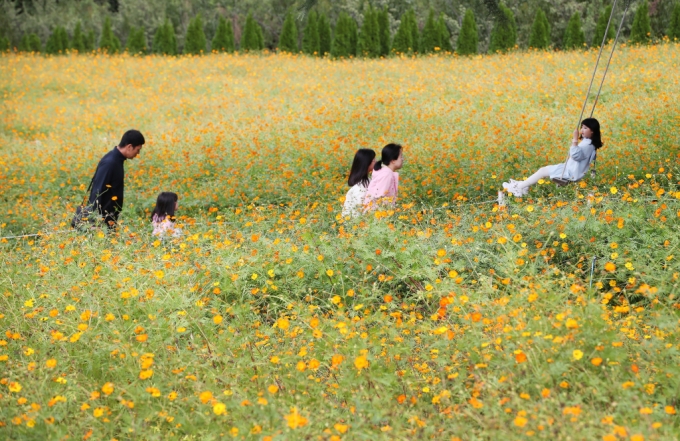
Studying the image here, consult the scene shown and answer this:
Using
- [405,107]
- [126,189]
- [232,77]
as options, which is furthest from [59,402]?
[232,77]

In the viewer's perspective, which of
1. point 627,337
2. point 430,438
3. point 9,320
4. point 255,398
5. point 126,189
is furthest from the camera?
point 126,189

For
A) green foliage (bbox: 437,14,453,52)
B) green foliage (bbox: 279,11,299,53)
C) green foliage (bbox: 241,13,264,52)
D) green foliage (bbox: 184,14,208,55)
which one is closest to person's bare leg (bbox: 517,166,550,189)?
green foliage (bbox: 437,14,453,52)

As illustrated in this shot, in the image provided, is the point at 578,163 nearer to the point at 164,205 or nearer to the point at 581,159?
the point at 581,159

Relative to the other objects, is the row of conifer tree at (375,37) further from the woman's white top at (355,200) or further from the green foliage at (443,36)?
the woman's white top at (355,200)

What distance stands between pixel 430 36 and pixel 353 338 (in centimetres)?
2025

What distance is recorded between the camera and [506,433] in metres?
2.81

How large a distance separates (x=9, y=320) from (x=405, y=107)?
996 centimetres

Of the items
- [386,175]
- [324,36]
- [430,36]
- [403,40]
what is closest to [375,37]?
[403,40]

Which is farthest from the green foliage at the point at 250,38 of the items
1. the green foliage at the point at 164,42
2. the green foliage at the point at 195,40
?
the green foliage at the point at 164,42

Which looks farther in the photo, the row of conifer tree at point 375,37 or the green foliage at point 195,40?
the green foliage at point 195,40

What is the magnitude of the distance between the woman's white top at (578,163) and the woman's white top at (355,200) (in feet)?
6.88

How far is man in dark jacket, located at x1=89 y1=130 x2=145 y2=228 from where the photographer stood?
6.70m

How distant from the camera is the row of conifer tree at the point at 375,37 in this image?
2069cm

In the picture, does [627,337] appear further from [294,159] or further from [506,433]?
[294,159]
